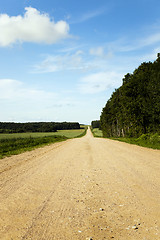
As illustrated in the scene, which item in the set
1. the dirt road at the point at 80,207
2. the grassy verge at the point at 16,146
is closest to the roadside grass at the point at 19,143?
the grassy verge at the point at 16,146

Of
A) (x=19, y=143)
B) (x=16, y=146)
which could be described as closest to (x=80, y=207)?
(x=16, y=146)

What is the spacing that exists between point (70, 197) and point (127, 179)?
2597 mm

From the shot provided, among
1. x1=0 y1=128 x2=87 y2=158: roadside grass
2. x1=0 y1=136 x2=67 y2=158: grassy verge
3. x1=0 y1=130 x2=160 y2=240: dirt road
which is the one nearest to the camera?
x1=0 y1=130 x2=160 y2=240: dirt road

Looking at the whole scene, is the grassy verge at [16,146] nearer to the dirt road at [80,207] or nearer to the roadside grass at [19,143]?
the roadside grass at [19,143]

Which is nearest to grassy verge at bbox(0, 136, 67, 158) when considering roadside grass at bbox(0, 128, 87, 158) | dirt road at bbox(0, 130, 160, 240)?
roadside grass at bbox(0, 128, 87, 158)

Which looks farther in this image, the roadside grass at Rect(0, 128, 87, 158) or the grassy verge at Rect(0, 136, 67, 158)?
the roadside grass at Rect(0, 128, 87, 158)

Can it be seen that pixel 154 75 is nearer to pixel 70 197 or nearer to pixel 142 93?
pixel 142 93

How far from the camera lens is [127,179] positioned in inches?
252

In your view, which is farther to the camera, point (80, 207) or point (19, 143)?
point (19, 143)

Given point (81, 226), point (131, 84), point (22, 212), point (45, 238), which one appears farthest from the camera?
point (131, 84)

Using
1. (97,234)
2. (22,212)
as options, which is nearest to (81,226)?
(97,234)

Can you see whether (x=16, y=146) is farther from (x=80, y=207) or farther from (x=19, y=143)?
(x=80, y=207)

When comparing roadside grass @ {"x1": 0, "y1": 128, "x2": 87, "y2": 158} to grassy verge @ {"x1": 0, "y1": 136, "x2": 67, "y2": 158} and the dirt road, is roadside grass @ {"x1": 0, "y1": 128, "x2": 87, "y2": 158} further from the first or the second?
the dirt road

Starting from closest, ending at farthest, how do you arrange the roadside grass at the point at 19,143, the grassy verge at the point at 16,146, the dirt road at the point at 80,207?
1. the dirt road at the point at 80,207
2. the grassy verge at the point at 16,146
3. the roadside grass at the point at 19,143
